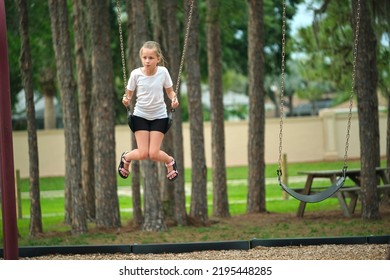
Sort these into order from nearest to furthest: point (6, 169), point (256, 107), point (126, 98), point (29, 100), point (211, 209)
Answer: point (126, 98) < point (6, 169) < point (29, 100) < point (256, 107) < point (211, 209)

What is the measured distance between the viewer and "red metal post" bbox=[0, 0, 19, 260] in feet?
34.1

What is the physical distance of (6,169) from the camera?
1041cm

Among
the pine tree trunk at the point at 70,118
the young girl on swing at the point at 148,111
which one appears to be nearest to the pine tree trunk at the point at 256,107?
the pine tree trunk at the point at 70,118

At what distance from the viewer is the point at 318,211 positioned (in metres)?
21.0

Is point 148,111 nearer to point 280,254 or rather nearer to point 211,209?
point 280,254

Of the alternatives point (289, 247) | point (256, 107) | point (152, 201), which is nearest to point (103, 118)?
point (152, 201)

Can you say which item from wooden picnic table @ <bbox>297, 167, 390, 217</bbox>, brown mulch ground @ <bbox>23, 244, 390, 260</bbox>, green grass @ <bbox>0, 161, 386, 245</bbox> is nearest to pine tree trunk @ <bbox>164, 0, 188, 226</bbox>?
green grass @ <bbox>0, 161, 386, 245</bbox>

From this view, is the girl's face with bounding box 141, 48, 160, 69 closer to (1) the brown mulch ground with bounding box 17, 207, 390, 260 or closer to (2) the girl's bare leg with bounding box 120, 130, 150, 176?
(2) the girl's bare leg with bounding box 120, 130, 150, 176

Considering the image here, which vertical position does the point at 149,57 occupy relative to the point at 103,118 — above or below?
above

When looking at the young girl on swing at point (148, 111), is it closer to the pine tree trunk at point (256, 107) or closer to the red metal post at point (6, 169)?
the red metal post at point (6, 169)

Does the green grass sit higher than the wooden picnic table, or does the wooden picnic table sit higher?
the wooden picnic table

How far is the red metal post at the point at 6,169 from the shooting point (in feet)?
34.1
